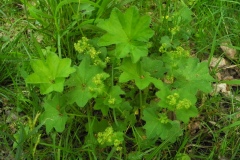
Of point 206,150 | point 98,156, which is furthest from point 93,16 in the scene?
point 206,150

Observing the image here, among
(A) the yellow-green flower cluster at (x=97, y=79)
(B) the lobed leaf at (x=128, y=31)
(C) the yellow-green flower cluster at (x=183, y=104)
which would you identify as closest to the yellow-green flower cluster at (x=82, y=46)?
→ (B) the lobed leaf at (x=128, y=31)

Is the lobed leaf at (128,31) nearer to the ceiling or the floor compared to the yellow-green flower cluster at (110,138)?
nearer to the ceiling

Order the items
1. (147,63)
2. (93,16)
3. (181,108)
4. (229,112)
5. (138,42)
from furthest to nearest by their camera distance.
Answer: (93,16)
(229,112)
(147,63)
(138,42)
(181,108)

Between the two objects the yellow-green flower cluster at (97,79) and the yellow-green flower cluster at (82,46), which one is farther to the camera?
the yellow-green flower cluster at (82,46)

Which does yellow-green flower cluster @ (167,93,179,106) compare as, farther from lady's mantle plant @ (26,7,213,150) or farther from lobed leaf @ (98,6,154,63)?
lobed leaf @ (98,6,154,63)

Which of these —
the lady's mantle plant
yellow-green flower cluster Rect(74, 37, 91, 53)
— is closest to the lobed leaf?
the lady's mantle plant

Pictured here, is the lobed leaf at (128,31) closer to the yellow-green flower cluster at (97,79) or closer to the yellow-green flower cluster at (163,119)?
the yellow-green flower cluster at (97,79)

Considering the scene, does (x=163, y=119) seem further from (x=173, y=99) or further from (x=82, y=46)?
(x=82, y=46)

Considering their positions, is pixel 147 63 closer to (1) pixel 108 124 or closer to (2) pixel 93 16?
(1) pixel 108 124
